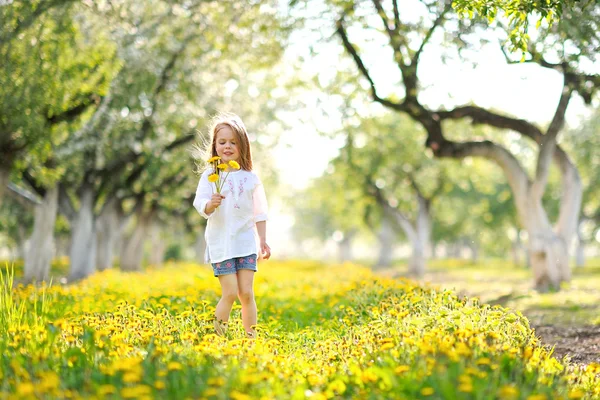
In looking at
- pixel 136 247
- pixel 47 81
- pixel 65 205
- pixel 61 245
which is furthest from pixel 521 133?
pixel 61 245

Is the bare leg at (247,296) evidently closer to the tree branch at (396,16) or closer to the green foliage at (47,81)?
the green foliage at (47,81)

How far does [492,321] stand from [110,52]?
10296mm

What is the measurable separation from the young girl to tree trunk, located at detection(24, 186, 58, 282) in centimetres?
1233

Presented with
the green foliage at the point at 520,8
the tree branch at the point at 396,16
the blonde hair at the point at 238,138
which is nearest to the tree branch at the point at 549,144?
the tree branch at the point at 396,16

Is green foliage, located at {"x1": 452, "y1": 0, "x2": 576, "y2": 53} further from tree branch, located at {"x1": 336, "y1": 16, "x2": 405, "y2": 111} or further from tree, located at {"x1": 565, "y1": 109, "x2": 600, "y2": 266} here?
tree, located at {"x1": 565, "y1": 109, "x2": 600, "y2": 266}


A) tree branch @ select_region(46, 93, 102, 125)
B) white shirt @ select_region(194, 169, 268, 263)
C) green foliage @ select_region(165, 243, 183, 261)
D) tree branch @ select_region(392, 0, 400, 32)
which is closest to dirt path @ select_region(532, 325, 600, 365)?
white shirt @ select_region(194, 169, 268, 263)

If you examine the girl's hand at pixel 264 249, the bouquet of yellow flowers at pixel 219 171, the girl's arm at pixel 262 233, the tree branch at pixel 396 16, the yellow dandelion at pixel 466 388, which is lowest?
the yellow dandelion at pixel 466 388

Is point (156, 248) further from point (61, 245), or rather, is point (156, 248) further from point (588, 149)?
point (588, 149)

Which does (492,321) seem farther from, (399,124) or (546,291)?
(399,124)

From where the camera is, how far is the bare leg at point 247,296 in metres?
5.68

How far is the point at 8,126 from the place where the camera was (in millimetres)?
10867

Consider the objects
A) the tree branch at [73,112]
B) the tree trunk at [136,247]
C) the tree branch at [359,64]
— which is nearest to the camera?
the tree branch at [73,112]

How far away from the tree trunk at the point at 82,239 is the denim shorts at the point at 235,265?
13642mm

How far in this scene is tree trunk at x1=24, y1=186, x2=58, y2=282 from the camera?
16.5 meters
